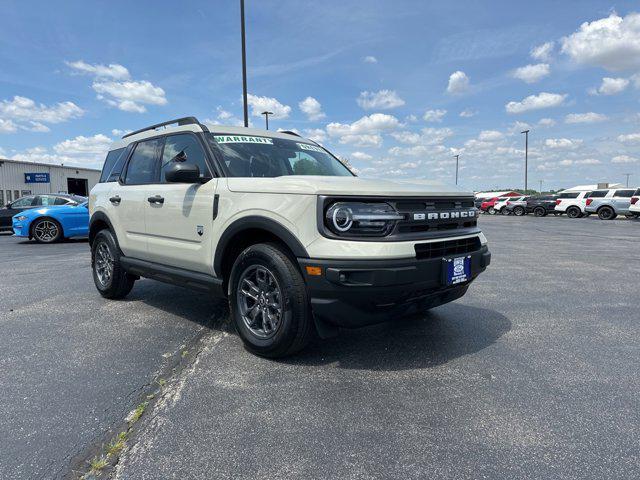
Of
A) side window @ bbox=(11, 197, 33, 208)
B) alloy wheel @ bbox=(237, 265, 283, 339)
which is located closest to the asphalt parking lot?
alloy wheel @ bbox=(237, 265, 283, 339)

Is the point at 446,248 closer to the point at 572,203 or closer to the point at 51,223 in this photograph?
the point at 51,223

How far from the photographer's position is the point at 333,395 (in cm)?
279

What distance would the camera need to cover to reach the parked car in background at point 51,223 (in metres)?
12.5

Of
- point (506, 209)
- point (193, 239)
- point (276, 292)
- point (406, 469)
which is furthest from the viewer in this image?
point (506, 209)

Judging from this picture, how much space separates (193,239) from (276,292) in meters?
1.12

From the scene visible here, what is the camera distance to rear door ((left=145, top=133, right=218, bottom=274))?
3.81 metres

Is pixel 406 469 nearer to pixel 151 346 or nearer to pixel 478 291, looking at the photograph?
pixel 151 346

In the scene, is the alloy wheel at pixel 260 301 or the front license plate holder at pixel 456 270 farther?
the alloy wheel at pixel 260 301

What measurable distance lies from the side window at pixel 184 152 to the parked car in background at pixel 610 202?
94.9 ft

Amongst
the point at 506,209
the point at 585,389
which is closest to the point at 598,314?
the point at 585,389

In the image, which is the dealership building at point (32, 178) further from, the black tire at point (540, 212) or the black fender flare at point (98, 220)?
the black tire at point (540, 212)

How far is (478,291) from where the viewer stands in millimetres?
5875

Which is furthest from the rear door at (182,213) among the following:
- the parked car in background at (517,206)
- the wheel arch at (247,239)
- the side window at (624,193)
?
the parked car in background at (517,206)

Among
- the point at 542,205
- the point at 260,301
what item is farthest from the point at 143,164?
the point at 542,205
